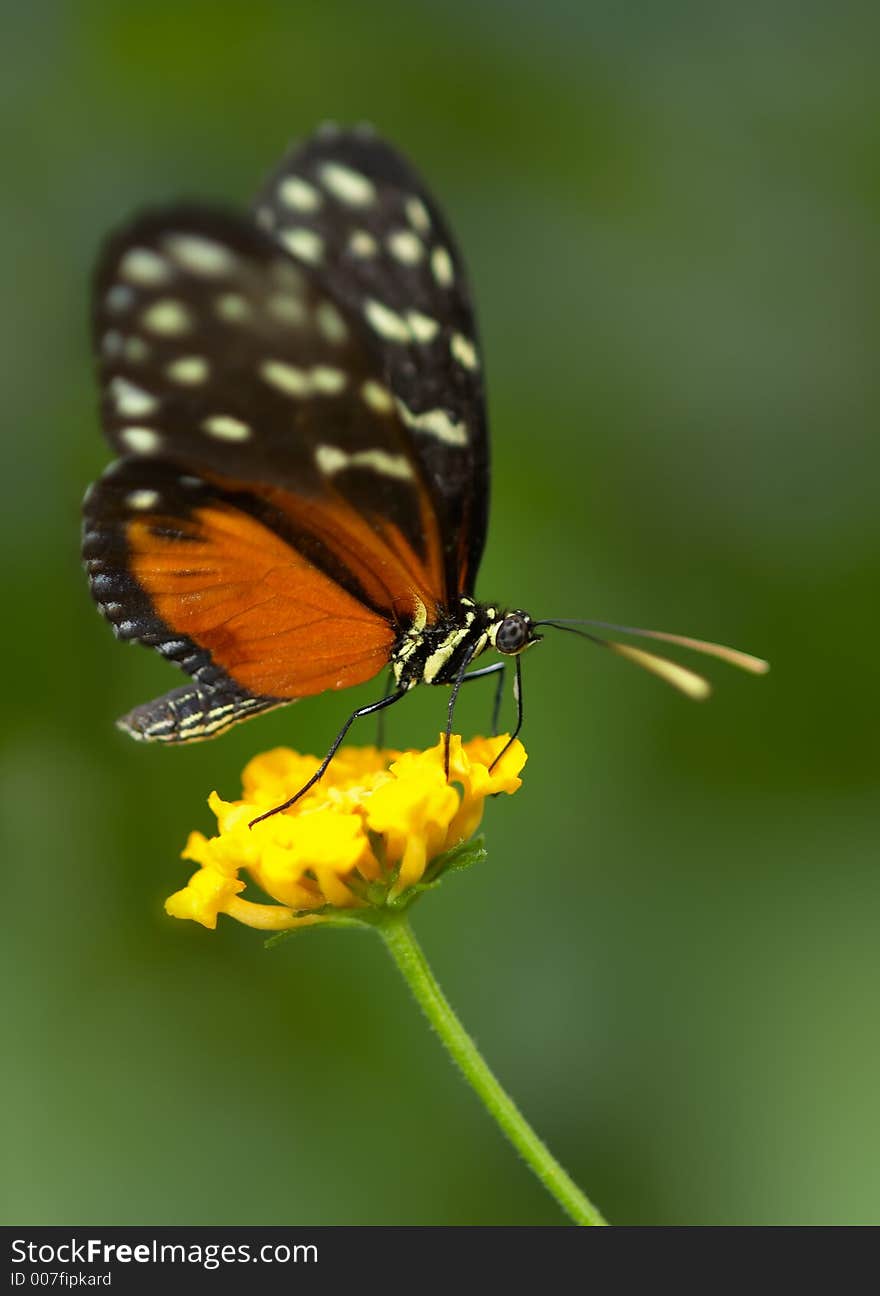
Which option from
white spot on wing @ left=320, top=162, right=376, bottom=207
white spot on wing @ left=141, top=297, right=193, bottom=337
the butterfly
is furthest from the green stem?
white spot on wing @ left=320, top=162, right=376, bottom=207

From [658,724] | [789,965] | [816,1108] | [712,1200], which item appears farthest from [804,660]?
[712,1200]

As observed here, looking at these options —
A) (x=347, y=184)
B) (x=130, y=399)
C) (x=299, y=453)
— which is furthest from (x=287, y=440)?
(x=347, y=184)

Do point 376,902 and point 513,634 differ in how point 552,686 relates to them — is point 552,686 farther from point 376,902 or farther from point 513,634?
point 376,902

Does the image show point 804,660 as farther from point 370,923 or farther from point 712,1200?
point 370,923

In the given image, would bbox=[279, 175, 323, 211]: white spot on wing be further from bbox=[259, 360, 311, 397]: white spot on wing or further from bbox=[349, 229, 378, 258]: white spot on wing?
bbox=[259, 360, 311, 397]: white spot on wing

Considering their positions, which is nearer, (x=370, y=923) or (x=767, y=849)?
(x=370, y=923)

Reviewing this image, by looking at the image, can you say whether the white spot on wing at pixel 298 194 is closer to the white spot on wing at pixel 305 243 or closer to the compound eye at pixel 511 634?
the white spot on wing at pixel 305 243
